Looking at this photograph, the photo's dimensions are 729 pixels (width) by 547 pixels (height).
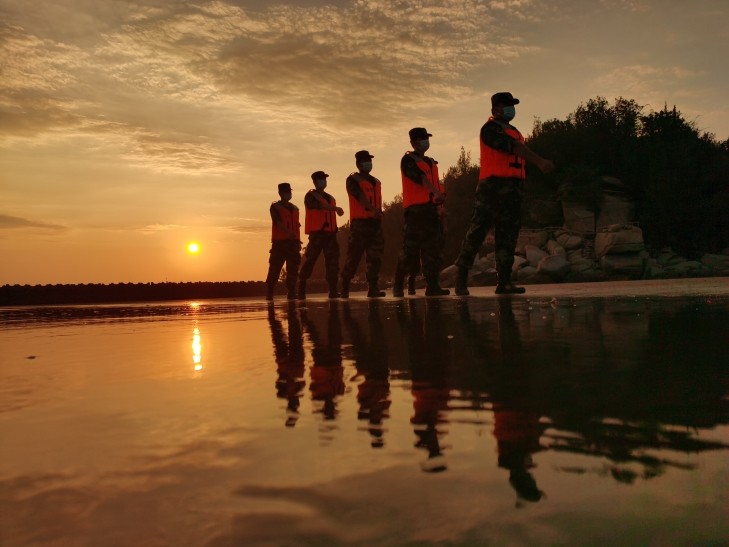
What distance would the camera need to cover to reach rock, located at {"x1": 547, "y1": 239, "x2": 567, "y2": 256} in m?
22.1

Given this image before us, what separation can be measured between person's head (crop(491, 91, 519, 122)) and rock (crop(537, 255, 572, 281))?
11858 millimetres

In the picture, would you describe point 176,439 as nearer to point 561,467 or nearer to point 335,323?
point 561,467

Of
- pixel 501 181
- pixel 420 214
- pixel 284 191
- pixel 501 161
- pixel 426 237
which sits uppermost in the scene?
pixel 284 191

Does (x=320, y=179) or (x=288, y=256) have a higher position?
(x=320, y=179)

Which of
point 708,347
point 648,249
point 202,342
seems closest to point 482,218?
point 202,342

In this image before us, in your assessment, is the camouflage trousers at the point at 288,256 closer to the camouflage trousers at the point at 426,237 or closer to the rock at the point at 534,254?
the camouflage trousers at the point at 426,237

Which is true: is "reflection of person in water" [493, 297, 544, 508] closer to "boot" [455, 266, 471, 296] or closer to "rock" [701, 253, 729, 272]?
"boot" [455, 266, 471, 296]

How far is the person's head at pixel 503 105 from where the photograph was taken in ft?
28.7

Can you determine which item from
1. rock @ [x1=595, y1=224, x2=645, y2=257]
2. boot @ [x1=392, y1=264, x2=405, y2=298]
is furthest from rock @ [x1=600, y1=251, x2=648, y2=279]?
boot @ [x1=392, y1=264, x2=405, y2=298]

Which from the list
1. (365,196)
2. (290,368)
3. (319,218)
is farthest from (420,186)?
(290,368)

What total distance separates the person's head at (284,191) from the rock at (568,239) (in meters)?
12.1

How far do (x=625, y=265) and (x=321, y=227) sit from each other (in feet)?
37.8

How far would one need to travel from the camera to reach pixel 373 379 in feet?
Result: 8.41

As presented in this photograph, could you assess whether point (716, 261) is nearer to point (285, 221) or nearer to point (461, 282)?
point (285, 221)
